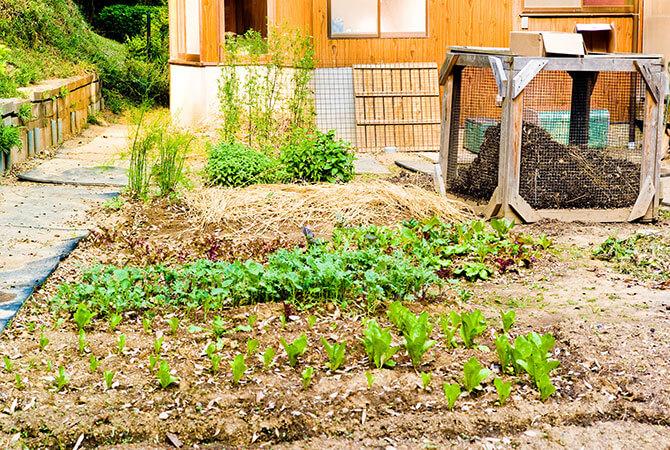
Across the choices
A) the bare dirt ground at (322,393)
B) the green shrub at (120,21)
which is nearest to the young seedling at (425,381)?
the bare dirt ground at (322,393)

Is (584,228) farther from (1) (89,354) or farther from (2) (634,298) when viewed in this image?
(1) (89,354)

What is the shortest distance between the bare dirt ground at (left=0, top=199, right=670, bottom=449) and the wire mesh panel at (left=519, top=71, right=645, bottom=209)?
104 inches

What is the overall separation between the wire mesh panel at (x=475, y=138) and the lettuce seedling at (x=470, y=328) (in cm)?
365

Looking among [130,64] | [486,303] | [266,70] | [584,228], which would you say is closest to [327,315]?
[486,303]

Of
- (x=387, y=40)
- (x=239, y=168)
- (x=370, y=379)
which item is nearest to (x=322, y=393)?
(x=370, y=379)

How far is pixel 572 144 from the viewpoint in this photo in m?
7.98

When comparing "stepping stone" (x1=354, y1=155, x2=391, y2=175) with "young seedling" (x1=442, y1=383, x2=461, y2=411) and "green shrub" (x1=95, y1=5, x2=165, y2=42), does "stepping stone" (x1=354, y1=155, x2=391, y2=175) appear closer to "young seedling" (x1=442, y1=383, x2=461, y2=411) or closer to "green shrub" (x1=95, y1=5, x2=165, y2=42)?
"young seedling" (x1=442, y1=383, x2=461, y2=411)

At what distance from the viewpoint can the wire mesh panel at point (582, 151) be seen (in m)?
7.84

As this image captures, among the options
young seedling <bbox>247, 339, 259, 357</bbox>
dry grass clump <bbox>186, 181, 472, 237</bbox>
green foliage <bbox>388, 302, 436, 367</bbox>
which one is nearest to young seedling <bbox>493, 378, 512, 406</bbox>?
green foliage <bbox>388, 302, 436, 367</bbox>

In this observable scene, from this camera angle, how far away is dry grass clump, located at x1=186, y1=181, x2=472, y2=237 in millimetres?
7410

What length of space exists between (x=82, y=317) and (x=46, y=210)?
11.1 feet

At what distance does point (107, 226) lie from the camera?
7285mm

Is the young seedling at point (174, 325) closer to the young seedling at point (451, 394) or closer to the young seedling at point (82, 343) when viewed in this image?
the young seedling at point (82, 343)

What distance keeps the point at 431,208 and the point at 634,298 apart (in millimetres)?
2409
